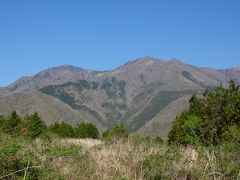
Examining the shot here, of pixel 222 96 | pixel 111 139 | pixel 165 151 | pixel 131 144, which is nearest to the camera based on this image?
pixel 165 151

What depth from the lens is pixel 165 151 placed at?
870 centimetres

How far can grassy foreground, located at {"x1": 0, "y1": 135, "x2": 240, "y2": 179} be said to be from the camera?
6.77m

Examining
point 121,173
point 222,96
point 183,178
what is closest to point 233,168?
point 183,178

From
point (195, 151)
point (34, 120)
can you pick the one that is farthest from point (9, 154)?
point (34, 120)

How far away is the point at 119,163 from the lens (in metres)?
7.77

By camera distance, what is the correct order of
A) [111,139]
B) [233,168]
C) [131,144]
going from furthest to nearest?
1. [111,139]
2. [131,144]
3. [233,168]

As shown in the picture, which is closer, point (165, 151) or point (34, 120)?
point (165, 151)

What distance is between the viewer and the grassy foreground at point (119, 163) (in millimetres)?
6766

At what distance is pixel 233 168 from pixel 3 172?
375cm

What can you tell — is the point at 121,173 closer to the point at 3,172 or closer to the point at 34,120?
the point at 3,172

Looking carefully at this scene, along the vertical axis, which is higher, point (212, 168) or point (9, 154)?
point (9, 154)

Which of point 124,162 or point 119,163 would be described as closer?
point 119,163

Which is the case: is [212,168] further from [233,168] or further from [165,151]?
[165,151]

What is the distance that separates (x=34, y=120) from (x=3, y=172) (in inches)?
2654
